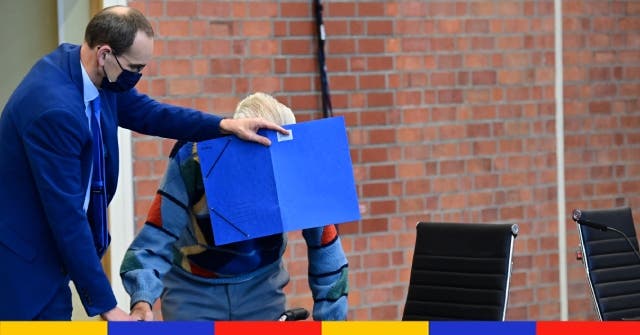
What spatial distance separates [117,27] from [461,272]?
6.10 feet

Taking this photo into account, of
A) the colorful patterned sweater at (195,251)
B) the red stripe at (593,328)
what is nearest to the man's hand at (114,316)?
the colorful patterned sweater at (195,251)

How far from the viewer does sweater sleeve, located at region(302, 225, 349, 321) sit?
3857 mm

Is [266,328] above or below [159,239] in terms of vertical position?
below

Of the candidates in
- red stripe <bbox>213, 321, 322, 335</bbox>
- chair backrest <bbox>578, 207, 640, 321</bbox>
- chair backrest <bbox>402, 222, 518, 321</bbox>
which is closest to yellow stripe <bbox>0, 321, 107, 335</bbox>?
red stripe <bbox>213, 321, 322, 335</bbox>

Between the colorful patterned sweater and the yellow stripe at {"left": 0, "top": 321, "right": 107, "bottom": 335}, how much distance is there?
0.55 m

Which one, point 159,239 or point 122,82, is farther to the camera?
point 159,239

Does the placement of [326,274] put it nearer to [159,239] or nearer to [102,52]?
[159,239]

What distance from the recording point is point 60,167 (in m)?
3.25

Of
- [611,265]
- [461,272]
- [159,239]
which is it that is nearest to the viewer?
[159,239]

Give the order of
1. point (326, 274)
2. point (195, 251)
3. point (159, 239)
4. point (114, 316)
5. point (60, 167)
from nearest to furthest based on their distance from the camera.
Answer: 1. point (60, 167)
2. point (114, 316)
3. point (159, 239)
4. point (195, 251)
5. point (326, 274)

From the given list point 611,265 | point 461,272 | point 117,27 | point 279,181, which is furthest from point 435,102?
point 117,27

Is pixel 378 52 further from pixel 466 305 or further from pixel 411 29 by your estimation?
pixel 466 305

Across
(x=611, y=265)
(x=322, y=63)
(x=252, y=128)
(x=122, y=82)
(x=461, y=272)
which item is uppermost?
(x=322, y=63)

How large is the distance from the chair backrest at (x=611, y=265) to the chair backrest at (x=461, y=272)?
0.84 m
